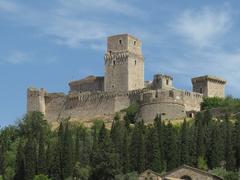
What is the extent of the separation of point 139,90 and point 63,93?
11.3 meters

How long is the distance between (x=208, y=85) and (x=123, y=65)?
940 cm

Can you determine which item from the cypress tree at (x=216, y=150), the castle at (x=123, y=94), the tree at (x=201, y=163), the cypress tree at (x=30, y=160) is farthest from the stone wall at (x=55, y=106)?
the tree at (x=201, y=163)

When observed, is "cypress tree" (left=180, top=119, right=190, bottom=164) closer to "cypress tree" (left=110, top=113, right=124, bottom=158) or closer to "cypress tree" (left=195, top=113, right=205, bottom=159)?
"cypress tree" (left=195, top=113, right=205, bottom=159)

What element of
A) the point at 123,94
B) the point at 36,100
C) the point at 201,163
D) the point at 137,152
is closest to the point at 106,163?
the point at 137,152

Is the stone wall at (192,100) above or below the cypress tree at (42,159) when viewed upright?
above

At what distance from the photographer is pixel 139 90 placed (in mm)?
105750

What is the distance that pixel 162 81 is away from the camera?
346ft

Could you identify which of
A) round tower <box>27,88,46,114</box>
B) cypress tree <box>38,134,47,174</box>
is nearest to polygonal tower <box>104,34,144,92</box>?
round tower <box>27,88,46,114</box>

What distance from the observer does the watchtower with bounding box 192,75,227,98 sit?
108125 mm

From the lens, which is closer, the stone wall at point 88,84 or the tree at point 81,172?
the tree at point 81,172

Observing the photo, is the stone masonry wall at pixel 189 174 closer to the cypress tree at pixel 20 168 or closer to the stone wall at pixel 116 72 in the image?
the cypress tree at pixel 20 168

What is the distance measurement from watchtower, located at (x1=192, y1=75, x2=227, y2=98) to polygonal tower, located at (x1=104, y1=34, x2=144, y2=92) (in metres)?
5.98

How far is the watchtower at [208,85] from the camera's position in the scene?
108 metres

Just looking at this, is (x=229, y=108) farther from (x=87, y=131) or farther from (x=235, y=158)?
(x=235, y=158)
